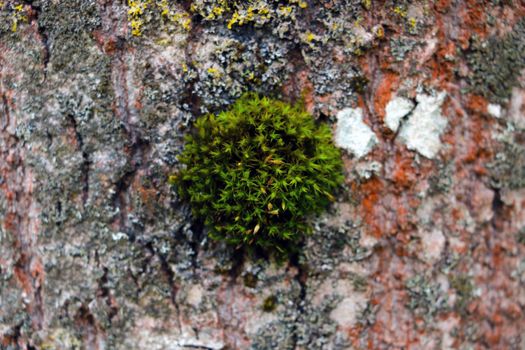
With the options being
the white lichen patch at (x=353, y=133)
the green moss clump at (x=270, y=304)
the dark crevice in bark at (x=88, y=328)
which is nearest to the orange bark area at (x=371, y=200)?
the white lichen patch at (x=353, y=133)

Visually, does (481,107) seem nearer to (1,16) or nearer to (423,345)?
(423,345)

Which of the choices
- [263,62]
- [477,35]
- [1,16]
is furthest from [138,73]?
[477,35]

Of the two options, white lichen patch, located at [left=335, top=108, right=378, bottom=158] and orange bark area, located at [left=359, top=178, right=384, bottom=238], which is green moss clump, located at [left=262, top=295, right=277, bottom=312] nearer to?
orange bark area, located at [left=359, top=178, right=384, bottom=238]

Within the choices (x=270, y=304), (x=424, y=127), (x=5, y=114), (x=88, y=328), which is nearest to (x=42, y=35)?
(x=5, y=114)

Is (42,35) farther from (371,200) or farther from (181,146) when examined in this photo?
(371,200)

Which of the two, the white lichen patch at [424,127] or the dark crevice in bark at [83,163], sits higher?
the white lichen patch at [424,127]

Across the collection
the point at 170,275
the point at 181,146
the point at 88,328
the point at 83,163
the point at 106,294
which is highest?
the point at 181,146

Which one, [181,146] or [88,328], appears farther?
[88,328]

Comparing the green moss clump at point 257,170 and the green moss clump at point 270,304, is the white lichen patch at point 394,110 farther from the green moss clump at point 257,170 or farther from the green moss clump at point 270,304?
the green moss clump at point 270,304

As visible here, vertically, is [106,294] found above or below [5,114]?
below
